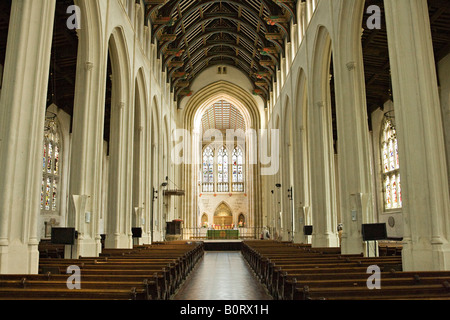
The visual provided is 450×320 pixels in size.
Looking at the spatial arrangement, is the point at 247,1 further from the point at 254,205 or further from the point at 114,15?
the point at 254,205

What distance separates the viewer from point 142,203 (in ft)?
54.2

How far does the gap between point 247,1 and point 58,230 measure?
16.6 meters

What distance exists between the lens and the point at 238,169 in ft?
135

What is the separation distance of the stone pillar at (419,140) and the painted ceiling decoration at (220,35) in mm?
10452

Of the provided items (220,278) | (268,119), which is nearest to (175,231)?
(268,119)

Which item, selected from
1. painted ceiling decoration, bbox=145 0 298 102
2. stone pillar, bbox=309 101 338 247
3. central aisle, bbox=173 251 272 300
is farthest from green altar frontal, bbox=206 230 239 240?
central aisle, bbox=173 251 272 300

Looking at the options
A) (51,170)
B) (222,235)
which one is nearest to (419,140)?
(51,170)

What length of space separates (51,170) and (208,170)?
21.3 m

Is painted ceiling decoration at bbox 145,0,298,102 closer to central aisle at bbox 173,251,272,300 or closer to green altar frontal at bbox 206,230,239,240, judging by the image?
green altar frontal at bbox 206,230,239,240

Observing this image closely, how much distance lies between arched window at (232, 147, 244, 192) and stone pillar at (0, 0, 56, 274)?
33.9 metres

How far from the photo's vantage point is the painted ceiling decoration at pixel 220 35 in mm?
18859

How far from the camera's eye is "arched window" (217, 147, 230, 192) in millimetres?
40531

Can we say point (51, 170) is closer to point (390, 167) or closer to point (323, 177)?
point (323, 177)

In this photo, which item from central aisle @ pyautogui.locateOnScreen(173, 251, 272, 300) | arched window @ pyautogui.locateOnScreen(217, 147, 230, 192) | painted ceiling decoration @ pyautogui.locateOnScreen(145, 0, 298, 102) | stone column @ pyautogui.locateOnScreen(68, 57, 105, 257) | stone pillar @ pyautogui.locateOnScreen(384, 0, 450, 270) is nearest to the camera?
stone pillar @ pyautogui.locateOnScreen(384, 0, 450, 270)
